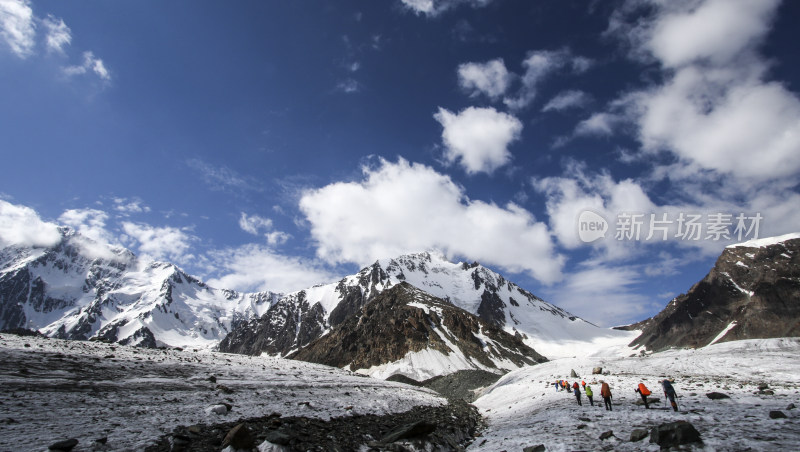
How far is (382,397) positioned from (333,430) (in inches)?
711

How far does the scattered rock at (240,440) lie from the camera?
1373 cm

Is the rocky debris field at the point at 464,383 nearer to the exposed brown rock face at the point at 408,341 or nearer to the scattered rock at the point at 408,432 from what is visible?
the exposed brown rock face at the point at 408,341

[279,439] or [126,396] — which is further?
[126,396]

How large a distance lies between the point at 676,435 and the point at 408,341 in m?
161

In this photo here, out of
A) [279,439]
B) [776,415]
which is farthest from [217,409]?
[776,415]

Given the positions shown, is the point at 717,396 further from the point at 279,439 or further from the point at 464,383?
the point at 464,383

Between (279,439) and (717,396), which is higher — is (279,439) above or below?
below

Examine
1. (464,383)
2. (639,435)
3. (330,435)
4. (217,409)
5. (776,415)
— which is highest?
(776,415)

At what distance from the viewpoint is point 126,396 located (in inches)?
851

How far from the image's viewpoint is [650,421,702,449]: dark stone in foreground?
1379 centimetres

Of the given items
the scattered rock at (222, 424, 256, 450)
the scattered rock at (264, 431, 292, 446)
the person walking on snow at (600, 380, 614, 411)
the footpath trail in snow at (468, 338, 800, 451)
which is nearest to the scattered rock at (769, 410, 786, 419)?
the footpath trail in snow at (468, 338, 800, 451)

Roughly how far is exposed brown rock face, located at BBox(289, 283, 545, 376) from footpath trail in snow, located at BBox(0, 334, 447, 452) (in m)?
131

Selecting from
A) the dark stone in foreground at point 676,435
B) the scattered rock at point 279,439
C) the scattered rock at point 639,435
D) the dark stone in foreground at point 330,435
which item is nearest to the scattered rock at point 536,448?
the scattered rock at point 639,435

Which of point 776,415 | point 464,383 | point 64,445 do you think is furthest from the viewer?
point 464,383
